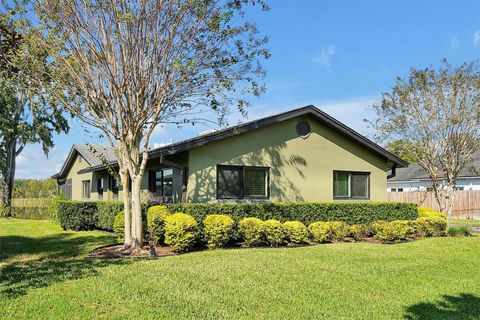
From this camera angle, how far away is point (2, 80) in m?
11.9

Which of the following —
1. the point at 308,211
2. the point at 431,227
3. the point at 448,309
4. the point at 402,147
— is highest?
the point at 402,147

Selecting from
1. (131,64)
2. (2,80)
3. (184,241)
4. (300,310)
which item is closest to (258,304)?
(300,310)

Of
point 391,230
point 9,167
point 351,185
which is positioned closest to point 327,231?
point 391,230

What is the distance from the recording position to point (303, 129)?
16562mm

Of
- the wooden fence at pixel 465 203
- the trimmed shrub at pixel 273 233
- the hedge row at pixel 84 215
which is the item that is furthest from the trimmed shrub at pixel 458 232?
the wooden fence at pixel 465 203

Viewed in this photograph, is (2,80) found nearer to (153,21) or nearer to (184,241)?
(153,21)

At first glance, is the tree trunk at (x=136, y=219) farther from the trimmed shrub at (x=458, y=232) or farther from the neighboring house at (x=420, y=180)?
the neighboring house at (x=420, y=180)

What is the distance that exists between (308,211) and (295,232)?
6.54 feet

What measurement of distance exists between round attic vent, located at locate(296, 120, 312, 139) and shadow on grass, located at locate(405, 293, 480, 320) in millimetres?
10167

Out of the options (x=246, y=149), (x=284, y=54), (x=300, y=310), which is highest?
(x=284, y=54)

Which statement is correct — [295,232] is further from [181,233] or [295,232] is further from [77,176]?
[77,176]

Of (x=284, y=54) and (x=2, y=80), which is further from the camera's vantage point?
A: (x=284, y=54)

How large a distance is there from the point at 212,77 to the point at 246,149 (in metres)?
3.72

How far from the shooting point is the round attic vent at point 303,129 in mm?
16453
